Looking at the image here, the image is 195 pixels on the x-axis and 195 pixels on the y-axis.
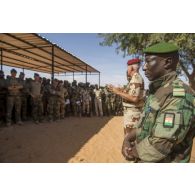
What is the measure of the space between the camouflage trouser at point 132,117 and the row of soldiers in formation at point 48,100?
356 cm

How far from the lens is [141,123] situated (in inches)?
65.1

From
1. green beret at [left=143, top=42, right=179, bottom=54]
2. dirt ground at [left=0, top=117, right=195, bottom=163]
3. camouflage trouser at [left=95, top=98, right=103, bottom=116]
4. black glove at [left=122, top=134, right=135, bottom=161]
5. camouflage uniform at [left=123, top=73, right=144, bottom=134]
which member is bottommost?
dirt ground at [left=0, top=117, right=195, bottom=163]

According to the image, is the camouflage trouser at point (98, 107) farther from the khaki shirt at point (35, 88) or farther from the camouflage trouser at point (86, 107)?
the khaki shirt at point (35, 88)

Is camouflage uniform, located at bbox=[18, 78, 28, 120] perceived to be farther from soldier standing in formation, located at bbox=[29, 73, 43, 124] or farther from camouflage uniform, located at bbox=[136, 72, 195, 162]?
camouflage uniform, located at bbox=[136, 72, 195, 162]

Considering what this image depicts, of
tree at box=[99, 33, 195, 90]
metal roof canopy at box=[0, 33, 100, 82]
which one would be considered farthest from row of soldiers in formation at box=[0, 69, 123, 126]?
tree at box=[99, 33, 195, 90]

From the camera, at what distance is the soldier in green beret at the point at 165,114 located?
4.53ft

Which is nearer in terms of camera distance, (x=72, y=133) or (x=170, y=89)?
(x=170, y=89)

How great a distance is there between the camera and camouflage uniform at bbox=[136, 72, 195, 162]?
138 centimetres

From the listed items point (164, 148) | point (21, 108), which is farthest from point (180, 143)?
point (21, 108)

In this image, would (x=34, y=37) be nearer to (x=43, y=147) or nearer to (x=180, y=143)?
(x=43, y=147)

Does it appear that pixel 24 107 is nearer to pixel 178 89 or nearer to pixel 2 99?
pixel 2 99

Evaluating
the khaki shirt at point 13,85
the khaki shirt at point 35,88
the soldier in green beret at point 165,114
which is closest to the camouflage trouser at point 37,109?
the khaki shirt at point 35,88

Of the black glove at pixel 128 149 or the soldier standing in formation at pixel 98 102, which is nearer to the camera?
the black glove at pixel 128 149
